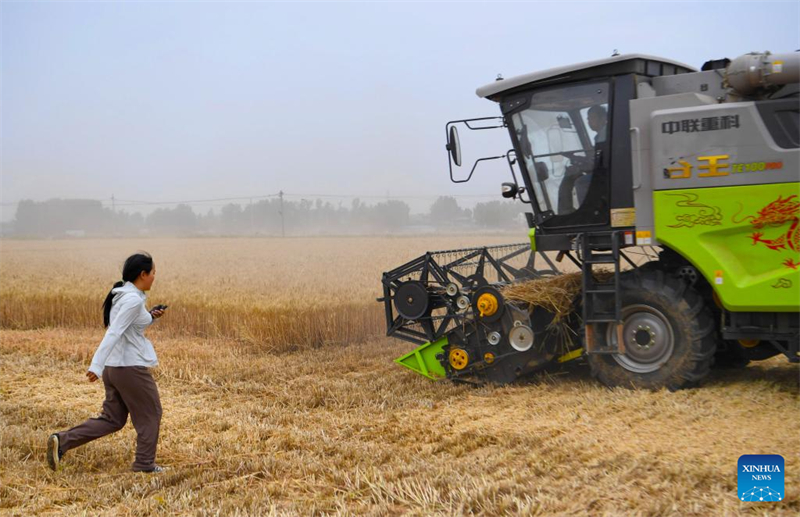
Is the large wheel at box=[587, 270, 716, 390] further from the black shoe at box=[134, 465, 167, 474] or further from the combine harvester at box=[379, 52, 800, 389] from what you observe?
the black shoe at box=[134, 465, 167, 474]

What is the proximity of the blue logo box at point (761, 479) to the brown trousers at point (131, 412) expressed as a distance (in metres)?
3.56

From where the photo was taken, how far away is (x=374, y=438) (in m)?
5.54

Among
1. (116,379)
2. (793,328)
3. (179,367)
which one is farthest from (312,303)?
(793,328)

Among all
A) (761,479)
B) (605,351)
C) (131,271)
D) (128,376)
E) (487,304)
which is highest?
(131,271)

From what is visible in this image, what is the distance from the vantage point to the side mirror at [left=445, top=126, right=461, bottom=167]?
268 inches

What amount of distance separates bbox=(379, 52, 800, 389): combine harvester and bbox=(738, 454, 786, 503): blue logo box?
1.82m

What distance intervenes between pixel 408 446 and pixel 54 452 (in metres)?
2.35

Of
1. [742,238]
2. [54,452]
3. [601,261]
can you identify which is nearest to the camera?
[54,452]

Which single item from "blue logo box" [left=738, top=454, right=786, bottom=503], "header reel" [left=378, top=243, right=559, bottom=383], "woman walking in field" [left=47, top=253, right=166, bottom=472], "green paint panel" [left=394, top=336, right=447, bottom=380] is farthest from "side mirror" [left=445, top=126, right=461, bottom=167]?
"blue logo box" [left=738, top=454, right=786, bottom=503]

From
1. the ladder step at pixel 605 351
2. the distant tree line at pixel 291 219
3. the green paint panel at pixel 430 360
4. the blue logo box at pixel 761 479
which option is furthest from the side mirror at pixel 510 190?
the distant tree line at pixel 291 219

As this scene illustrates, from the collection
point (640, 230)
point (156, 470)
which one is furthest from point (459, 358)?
point (156, 470)

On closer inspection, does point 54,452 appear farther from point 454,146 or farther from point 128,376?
point 454,146

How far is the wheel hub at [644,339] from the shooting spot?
6223 mm

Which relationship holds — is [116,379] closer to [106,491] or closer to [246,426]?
[106,491]
